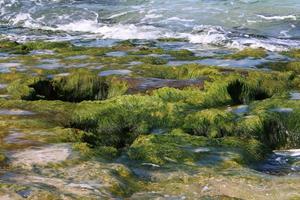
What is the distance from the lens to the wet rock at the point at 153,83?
35.9 feet

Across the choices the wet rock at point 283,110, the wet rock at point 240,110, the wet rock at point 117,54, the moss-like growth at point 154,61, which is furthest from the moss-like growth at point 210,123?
the wet rock at point 117,54

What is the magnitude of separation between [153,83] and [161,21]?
1695cm

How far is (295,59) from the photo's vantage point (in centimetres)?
1542

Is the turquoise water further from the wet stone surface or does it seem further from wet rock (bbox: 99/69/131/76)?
the wet stone surface

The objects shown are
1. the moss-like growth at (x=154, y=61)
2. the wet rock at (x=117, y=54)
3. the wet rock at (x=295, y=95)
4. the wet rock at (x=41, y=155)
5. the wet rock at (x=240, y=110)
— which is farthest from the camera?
the wet rock at (x=117, y=54)

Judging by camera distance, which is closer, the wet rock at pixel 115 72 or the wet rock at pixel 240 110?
the wet rock at pixel 240 110

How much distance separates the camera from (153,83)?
11.3 meters

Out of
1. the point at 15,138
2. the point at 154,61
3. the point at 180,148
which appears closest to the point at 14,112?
the point at 15,138

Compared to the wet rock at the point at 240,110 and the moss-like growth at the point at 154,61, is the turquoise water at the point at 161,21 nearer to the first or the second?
the moss-like growth at the point at 154,61

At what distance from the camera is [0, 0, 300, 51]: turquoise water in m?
22.7

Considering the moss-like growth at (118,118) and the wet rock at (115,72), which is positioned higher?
the wet rock at (115,72)

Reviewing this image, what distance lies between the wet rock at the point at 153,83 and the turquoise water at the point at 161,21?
342 inches

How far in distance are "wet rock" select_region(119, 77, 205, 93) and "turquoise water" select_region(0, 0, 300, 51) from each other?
28.5 ft

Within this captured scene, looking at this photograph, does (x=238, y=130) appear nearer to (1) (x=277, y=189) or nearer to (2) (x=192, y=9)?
(1) (x=277, y=189)
